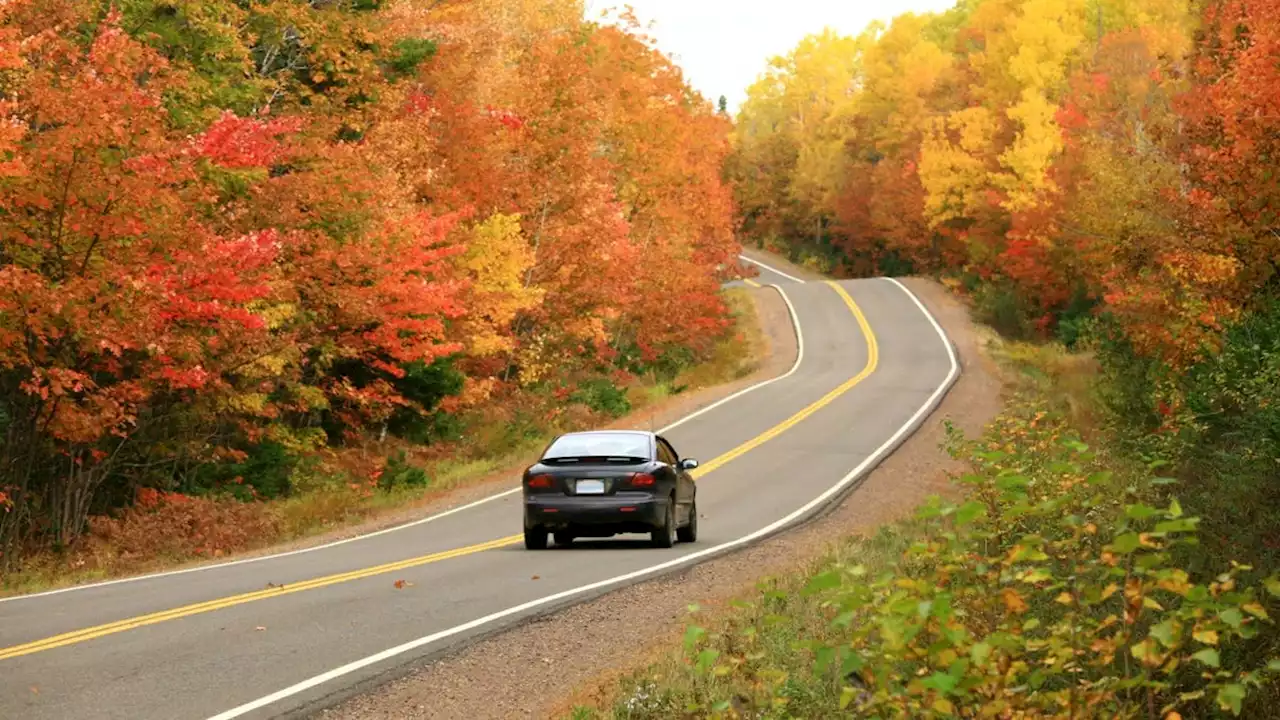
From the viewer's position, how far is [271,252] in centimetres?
2289

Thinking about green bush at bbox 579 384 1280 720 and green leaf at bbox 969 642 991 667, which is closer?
green leaf at bbox 969 642 991 667

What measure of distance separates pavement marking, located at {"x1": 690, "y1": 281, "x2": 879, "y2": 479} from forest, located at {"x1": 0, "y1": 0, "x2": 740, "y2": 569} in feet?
17.7

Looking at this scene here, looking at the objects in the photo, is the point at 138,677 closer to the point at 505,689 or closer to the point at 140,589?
the point at 505,689

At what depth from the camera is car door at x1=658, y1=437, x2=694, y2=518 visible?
2055cm

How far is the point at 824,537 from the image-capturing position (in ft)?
77.8

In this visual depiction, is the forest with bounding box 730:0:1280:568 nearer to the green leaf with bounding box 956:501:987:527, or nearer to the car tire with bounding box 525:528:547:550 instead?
the green leaf with bounding box 956:501:987:527

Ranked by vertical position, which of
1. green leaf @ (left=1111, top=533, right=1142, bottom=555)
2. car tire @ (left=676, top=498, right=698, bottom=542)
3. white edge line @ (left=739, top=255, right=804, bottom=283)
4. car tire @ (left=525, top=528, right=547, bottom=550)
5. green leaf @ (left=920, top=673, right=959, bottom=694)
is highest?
green leaf @ (left=1111, top=533, right=1142, bottom=555)

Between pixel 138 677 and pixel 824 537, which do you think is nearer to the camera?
pixel 138 677

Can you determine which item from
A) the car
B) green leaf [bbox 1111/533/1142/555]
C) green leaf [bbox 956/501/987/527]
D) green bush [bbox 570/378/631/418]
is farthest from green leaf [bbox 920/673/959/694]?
green bush [bbox 570/378/631/418]

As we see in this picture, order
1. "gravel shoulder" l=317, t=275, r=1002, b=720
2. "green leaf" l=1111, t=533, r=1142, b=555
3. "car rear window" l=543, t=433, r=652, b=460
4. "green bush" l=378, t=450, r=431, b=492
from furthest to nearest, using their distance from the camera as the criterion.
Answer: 1. "green bush" l=378, t=450, r=431, b=492
2. "car rear window" l=543, t=433, r=652, b=460
3. "gravel shoulder" l=317, t=275, r=1002, b=720
4. "green leaf" l=1111, t=533, r=1142, b=555

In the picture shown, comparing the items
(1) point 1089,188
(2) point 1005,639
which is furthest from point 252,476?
(1) point 1089,188

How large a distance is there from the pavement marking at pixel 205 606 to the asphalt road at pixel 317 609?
3 centimetres

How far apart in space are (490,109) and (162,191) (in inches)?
927

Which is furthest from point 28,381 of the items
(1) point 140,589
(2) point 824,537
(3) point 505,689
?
(3) point 505,689
